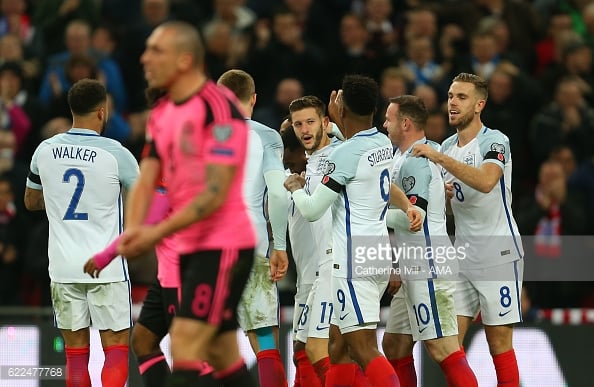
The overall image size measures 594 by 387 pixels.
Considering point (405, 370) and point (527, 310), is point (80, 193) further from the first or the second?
point (527, 310)

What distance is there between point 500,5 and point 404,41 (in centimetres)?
143

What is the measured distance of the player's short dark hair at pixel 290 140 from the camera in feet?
34.2

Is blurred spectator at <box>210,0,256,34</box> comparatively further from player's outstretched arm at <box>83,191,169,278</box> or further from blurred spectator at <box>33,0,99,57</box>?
player's outstretched arm at <box>83,191,169,278</box>

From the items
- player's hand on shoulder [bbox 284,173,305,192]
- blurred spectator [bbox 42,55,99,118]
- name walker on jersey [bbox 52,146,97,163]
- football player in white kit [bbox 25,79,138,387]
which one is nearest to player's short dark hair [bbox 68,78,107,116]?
football player in white kit [bbox 25,79,138,387]

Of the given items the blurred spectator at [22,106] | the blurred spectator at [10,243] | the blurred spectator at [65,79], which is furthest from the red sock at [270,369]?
the blurred spectator at [22,106]

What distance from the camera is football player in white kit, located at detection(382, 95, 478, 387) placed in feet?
30.2

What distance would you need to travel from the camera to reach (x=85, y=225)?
9070 mm

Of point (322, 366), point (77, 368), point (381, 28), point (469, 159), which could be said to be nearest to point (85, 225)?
point (77, 368)

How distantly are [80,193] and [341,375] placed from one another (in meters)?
2.34

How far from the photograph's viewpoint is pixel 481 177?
9.23 metres

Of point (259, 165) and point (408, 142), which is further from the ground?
point (408, 142)

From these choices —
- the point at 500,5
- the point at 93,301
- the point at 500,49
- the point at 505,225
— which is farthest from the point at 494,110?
the point at 93,301

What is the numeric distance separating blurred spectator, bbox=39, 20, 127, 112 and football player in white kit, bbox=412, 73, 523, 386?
614 cm

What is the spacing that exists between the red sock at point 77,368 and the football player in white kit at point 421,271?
236 cm
